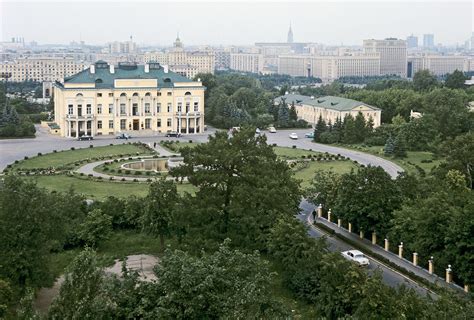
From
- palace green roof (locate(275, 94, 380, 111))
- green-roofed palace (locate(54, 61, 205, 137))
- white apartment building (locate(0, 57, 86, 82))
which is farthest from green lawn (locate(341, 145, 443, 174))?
white apartment building (locate(0, 57, 86, 82))

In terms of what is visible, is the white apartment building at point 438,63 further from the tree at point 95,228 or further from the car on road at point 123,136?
the tree at point 95,228

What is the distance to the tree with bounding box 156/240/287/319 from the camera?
1426 centimetres

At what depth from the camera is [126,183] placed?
121 ft

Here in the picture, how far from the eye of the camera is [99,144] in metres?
53.2

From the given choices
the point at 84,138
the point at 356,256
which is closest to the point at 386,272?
the point at 356,256

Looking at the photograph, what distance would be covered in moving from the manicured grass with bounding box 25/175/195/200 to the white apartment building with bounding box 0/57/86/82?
326ft

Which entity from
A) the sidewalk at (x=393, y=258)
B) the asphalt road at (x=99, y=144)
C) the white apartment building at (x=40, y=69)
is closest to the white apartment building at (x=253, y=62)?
the white apartment building at (x=40, y=69)

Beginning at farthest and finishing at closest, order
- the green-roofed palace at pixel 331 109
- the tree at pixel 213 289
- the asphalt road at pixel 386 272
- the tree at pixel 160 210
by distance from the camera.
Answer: the green-roofed palace at pixel 331 109 → the tree at pixel 160 210 → the asphalt road at pixel 386 272 → the tree at pixel 213 289

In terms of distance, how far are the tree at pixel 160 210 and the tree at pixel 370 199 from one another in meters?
6.92

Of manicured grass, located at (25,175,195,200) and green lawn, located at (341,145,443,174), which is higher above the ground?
green lawn, located at (341,145,443,174)

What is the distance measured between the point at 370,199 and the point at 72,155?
2740 cm

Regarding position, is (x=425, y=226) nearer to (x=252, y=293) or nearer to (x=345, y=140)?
(x=252, y=293)

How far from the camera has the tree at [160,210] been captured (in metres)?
24.0

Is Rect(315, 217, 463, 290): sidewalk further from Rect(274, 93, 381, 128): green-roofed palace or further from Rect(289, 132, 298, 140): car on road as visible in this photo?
Rect(274, 93, 381, 128): green-roofed palace
